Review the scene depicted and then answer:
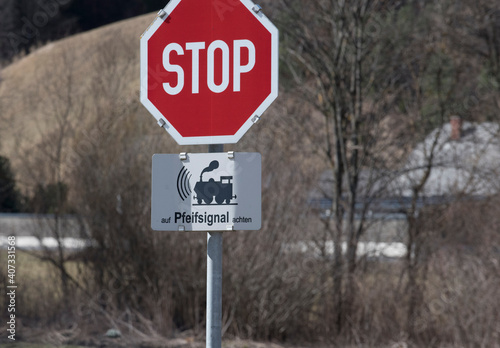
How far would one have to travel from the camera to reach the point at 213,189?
9.03ft

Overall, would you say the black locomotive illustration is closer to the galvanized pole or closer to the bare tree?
the galvanized pole

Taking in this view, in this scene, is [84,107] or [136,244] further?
[84,107]

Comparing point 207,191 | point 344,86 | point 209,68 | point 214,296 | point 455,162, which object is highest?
point 344,86

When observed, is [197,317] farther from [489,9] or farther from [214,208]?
[489,9]

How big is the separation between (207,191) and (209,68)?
1.77 feet

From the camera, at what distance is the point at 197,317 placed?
9.11m

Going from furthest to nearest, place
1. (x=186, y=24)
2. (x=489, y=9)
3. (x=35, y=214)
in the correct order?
(x=489, y=9) → (x=35, y=214) → (x=186, y=24)

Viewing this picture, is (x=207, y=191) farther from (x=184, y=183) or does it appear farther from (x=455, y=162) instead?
(x=455, y=162)

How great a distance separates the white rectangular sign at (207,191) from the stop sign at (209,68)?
12cm

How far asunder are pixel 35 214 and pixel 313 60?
5761 millimetres

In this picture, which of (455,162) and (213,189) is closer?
(213,189)

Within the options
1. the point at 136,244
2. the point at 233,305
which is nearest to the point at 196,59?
the point at 233,305

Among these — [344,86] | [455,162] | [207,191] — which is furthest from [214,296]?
[455,162]

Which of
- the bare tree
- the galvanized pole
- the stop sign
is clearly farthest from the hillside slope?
the galvanized pole
